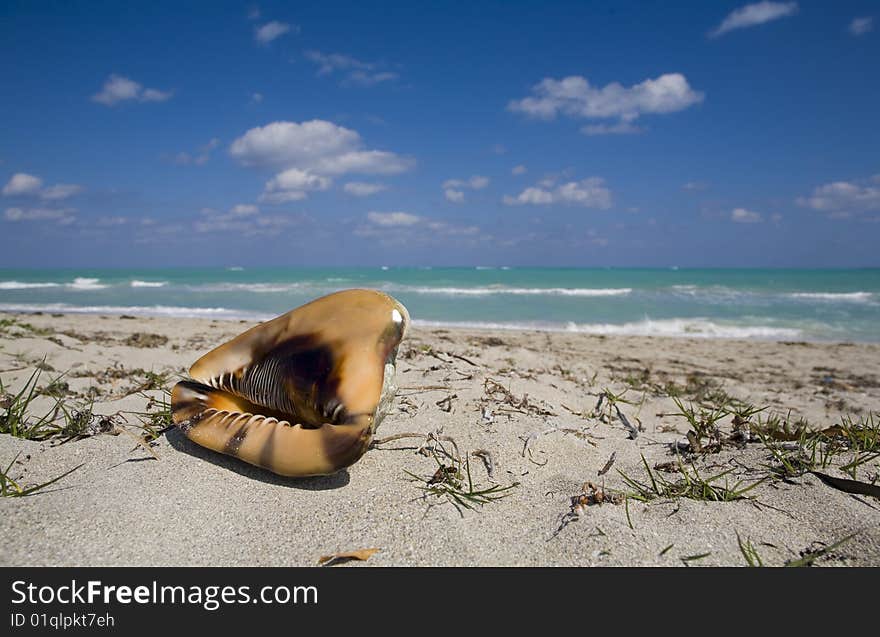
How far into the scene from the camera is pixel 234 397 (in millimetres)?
1876

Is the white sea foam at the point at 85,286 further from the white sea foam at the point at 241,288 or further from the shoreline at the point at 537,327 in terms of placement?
the shoreline at the point at 537,327

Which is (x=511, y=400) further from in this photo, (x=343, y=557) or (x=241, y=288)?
(x=241, y=288)

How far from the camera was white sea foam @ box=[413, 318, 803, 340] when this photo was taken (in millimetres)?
9898

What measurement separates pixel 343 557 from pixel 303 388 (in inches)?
22.5

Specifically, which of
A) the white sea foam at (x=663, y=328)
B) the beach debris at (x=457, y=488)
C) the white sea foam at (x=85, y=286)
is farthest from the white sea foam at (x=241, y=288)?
the beach debris at (x=457, y=488)

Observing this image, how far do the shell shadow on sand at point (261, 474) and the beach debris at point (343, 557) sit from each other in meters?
0.33

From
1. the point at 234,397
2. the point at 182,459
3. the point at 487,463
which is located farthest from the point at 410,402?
the point at 182,459

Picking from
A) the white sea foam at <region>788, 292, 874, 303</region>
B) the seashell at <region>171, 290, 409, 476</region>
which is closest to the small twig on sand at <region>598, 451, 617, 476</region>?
the seashell at <region>171, 290, 409, 476</region>

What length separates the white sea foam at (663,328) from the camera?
9898 millimetres

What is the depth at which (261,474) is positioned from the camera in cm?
164

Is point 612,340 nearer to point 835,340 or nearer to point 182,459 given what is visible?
point 835,340

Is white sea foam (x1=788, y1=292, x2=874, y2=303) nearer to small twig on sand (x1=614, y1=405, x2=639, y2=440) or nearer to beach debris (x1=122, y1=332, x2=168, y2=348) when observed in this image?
small twig on sand (x1=614, y1=405, x2=639, y2=440)

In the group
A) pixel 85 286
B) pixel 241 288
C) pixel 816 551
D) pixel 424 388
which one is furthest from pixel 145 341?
pixel 85 286
